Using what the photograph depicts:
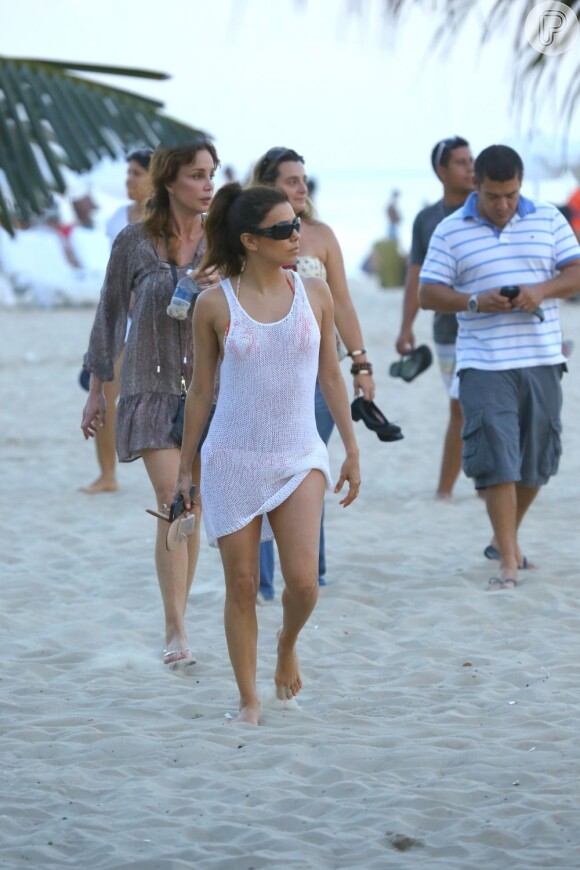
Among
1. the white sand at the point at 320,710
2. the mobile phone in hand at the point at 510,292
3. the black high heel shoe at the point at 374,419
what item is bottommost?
the white sand at the point at 320,710

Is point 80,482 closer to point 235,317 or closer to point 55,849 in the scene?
point 235,317

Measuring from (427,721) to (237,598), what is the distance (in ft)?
2.52

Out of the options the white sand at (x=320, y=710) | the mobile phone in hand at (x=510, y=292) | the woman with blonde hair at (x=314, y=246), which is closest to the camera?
the white sand at (x=320, y=710)

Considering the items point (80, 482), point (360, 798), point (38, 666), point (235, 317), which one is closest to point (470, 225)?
point (235, 317)

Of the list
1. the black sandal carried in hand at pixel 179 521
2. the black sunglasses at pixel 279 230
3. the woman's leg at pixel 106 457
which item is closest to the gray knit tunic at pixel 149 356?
the black sandal carried in hand at pixel 179 521

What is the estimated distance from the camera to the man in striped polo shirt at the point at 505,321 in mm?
5762

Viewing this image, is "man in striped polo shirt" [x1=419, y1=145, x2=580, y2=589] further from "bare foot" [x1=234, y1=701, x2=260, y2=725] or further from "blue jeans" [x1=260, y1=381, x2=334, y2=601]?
"bare foot" [x1=234, y1=701, x2=260, y2=725]

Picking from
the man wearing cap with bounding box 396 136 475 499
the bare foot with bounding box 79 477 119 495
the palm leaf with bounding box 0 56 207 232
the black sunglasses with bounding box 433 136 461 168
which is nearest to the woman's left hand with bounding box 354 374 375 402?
the palm leaf with bounding box 0 56 207 232

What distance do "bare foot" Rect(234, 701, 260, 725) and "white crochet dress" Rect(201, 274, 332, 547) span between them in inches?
24.3

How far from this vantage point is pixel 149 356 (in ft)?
16.0

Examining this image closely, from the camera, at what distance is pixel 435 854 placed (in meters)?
3.33

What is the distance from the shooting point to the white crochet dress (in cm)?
406

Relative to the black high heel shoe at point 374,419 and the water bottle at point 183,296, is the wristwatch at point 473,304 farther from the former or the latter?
the water bottle at point 183,296

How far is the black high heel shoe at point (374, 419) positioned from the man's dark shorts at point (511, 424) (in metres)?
0.70
